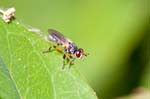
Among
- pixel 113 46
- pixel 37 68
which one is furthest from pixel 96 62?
pixel 37 68

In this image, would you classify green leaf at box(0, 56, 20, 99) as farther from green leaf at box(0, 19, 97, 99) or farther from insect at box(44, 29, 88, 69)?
insect at box(44, 29, 88, 69)

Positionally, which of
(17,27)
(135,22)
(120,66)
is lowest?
(17,27)

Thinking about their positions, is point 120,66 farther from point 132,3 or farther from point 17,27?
point 17,27

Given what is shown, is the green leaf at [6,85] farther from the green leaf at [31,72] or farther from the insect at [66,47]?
the insect at [66,47]

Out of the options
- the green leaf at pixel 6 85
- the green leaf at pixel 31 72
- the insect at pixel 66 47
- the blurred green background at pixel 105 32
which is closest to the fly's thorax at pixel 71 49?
the insect at pixel 66 47

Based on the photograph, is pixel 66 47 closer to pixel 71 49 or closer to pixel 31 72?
pixel 71 49

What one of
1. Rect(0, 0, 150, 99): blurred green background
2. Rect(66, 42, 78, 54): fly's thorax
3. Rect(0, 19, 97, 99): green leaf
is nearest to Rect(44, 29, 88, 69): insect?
Rect(66, 42, 78, 54): fly's thorax
